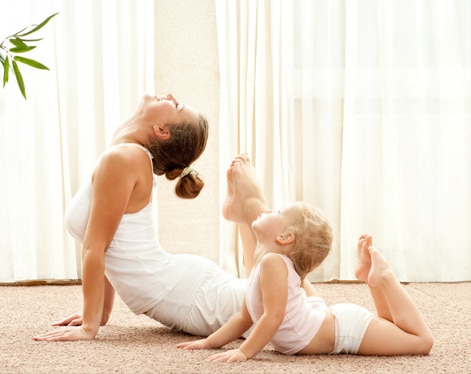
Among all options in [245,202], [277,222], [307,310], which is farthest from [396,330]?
[245,202]

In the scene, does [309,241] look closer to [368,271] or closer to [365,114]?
[368,271]

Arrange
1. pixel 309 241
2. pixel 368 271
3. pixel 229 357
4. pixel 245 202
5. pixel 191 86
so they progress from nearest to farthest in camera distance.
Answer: pixel 229 357 < pixel 309 241 < pixel 368 271 < pixel 245 202 < pixel 191 86

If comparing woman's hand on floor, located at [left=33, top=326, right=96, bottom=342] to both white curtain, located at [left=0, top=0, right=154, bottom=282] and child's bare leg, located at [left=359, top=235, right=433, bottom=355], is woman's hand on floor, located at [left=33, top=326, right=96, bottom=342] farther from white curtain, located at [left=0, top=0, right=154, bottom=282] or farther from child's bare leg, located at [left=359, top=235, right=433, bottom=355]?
white curtain, located at [left=0, top=0, right=154, bottom=282]

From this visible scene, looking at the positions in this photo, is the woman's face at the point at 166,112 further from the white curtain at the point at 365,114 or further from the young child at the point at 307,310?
the white curtain at the point at 365,114

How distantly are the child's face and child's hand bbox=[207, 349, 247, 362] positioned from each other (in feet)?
0.98

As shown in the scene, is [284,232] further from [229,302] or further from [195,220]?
[195,220]

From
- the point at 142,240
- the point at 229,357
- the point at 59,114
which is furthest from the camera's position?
the point at 59,114

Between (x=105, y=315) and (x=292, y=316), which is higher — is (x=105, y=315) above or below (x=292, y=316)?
below

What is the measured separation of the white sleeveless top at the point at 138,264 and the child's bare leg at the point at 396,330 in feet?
1.65

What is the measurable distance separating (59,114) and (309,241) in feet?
6.80

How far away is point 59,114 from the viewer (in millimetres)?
3346

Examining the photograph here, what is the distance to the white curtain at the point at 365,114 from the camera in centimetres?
340

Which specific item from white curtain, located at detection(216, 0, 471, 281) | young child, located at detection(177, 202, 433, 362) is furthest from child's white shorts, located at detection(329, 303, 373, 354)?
white curtain, located at detection(216, 0, 471, 281)

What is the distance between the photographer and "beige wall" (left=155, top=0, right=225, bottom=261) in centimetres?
346
